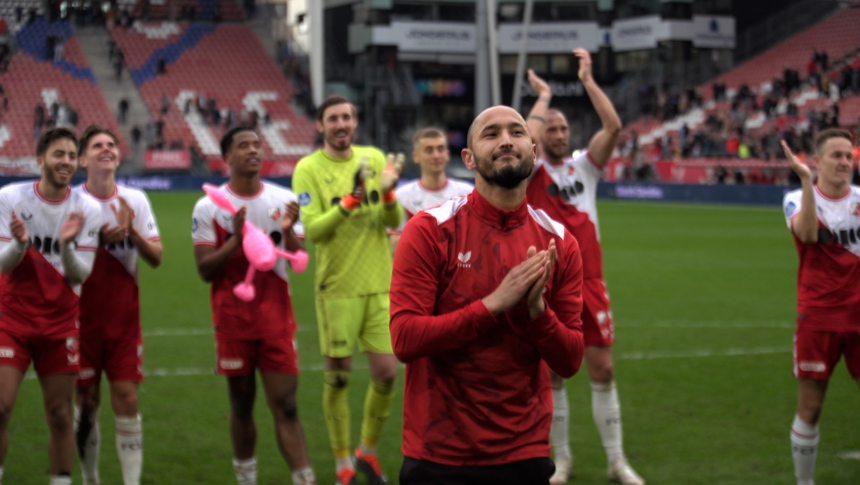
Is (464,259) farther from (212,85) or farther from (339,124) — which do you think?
(212,85)

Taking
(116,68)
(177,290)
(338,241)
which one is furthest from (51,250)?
(116,68)

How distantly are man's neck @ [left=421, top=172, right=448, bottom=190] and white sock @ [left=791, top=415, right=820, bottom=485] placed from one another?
9.69 ft

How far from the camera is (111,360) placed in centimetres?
566

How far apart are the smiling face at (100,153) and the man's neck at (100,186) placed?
7cm

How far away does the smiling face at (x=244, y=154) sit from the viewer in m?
5.68

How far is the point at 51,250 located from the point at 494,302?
3174 mm

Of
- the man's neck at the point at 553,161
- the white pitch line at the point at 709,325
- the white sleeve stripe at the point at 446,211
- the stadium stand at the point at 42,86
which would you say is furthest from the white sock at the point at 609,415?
the stadium stand at the point at 42,86

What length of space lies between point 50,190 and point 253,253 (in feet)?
3.91

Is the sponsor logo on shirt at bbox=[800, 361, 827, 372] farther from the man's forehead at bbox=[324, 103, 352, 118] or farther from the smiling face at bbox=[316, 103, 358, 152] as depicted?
the man's forehead at bbox=[324, 103, 352, 118]

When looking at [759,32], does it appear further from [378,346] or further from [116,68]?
[378,346]

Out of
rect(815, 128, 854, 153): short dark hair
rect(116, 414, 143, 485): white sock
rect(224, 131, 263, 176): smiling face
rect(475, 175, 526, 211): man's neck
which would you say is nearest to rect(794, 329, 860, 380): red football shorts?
rect(815, 128, 854, 153): short dark hair

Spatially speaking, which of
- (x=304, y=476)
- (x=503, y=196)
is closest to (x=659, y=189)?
(x=304, y=476)

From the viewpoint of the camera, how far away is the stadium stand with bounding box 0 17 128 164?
41.8m

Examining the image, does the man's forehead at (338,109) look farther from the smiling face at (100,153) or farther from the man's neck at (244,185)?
the smiling face at (100,153)
